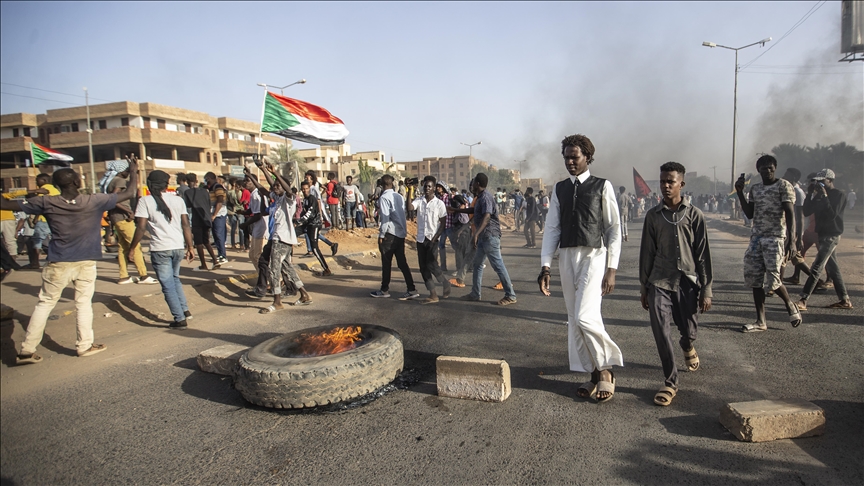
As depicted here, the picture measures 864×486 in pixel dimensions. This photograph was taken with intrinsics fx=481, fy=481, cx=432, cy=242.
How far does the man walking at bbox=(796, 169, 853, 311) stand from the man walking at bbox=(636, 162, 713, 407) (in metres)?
3.38

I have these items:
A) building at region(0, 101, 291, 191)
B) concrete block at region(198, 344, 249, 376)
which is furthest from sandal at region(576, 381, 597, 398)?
building at region(0, 101, 291, 191)

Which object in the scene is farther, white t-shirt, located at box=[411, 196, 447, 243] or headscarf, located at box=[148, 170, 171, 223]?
white t-shirt, located at box=[411, 196, 447, 243]

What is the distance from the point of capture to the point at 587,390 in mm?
3711

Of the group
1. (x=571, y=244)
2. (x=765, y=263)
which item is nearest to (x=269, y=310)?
(x=571, y=244)

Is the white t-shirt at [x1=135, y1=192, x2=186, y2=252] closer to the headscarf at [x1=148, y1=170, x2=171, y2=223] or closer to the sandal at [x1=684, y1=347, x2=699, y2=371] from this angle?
the headscarf at [x1=148, y1=170, x2=171, y2=223]

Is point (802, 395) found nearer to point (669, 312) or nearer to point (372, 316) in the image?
point (669, 312)

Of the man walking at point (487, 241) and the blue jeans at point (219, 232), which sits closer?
the man walking at point (487, 241)

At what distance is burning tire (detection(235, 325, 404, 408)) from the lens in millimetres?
3633

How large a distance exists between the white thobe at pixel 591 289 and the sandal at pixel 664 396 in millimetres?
322

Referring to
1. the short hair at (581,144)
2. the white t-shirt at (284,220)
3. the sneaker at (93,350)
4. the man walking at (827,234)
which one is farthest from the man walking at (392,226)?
the man walking at (827,234)

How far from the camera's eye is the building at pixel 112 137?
42156 millimetres

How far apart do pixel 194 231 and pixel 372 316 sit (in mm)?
4994

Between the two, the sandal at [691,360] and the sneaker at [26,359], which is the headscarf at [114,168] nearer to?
the sneaker at [26,359]

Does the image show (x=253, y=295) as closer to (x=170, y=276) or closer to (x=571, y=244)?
(x=170, y=276)
